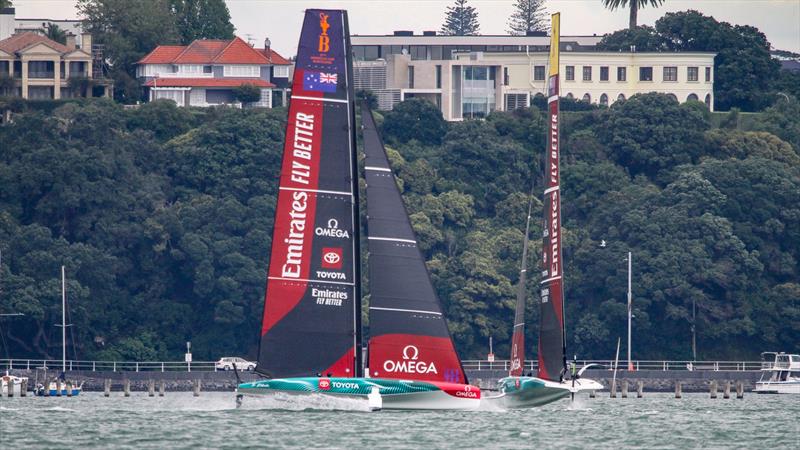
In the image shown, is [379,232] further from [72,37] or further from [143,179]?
[72,37]

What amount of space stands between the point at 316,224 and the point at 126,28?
281ft

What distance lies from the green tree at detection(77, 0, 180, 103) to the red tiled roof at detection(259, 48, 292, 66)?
633 cm

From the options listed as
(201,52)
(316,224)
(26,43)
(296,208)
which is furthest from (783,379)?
(26,43)

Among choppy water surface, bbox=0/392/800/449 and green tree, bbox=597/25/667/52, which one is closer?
choppy water surface, bbox=0/392/800/449

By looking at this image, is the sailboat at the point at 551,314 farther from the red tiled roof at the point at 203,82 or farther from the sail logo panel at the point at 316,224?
the red tiled roof at the point at 203,82

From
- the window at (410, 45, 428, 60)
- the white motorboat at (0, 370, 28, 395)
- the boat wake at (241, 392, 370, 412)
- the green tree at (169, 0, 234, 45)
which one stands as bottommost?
the white motorboat at (0, 370, 28, 395)

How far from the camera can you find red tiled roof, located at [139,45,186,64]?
12300cm

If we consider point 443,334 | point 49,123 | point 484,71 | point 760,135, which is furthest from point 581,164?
point 443,334

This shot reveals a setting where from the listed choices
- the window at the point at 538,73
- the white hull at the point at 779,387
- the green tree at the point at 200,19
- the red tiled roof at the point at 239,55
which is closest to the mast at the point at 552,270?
the white hull at the point at 779,387

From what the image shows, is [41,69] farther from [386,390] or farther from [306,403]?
[386,390]

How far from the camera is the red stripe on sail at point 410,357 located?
45.7 meters

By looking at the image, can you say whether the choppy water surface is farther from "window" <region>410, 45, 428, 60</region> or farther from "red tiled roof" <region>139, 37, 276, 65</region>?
"window" <region>410, 45, 428, 60</region>

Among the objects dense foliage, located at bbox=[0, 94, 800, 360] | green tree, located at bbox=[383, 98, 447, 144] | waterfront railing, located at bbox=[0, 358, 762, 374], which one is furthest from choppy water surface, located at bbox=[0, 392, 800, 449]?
green tree, located at bbox=[383, 98, 447, 144]

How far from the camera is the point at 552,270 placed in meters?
51.3
